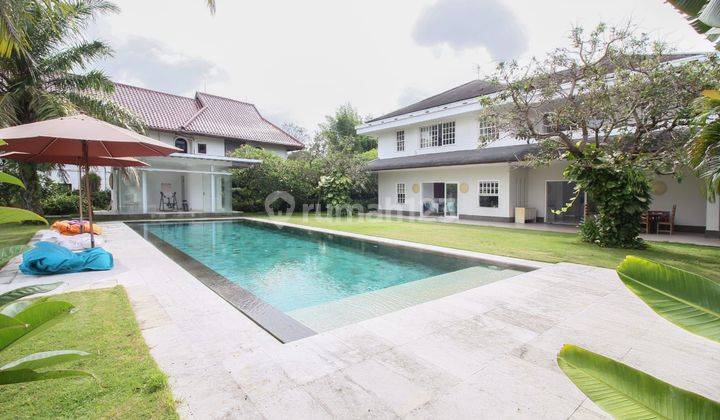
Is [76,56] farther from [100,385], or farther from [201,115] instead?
[100,385]

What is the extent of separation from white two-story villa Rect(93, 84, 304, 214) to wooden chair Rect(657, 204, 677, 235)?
19.7 metres

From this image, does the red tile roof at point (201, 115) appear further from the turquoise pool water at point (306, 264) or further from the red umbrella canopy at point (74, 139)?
the red umbrella canopy at point (74, 139)

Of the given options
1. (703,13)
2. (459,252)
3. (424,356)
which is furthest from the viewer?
(459,252)

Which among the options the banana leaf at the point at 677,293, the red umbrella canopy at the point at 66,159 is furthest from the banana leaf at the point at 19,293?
the red umbrella canopy at the point at 66,159

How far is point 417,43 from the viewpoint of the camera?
69.8 feet

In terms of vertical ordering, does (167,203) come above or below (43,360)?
above

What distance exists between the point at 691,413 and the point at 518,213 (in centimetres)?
1723

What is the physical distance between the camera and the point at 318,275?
810 centimetres

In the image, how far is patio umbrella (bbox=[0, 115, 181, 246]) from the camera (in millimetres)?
5757

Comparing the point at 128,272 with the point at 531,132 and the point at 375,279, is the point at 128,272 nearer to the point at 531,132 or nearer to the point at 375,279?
the point at 375,279

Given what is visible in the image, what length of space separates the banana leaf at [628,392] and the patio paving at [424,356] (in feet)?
5.74

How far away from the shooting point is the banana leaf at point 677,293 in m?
0.99

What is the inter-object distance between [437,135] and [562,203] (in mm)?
7605

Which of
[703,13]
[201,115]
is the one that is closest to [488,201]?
[703,13]
